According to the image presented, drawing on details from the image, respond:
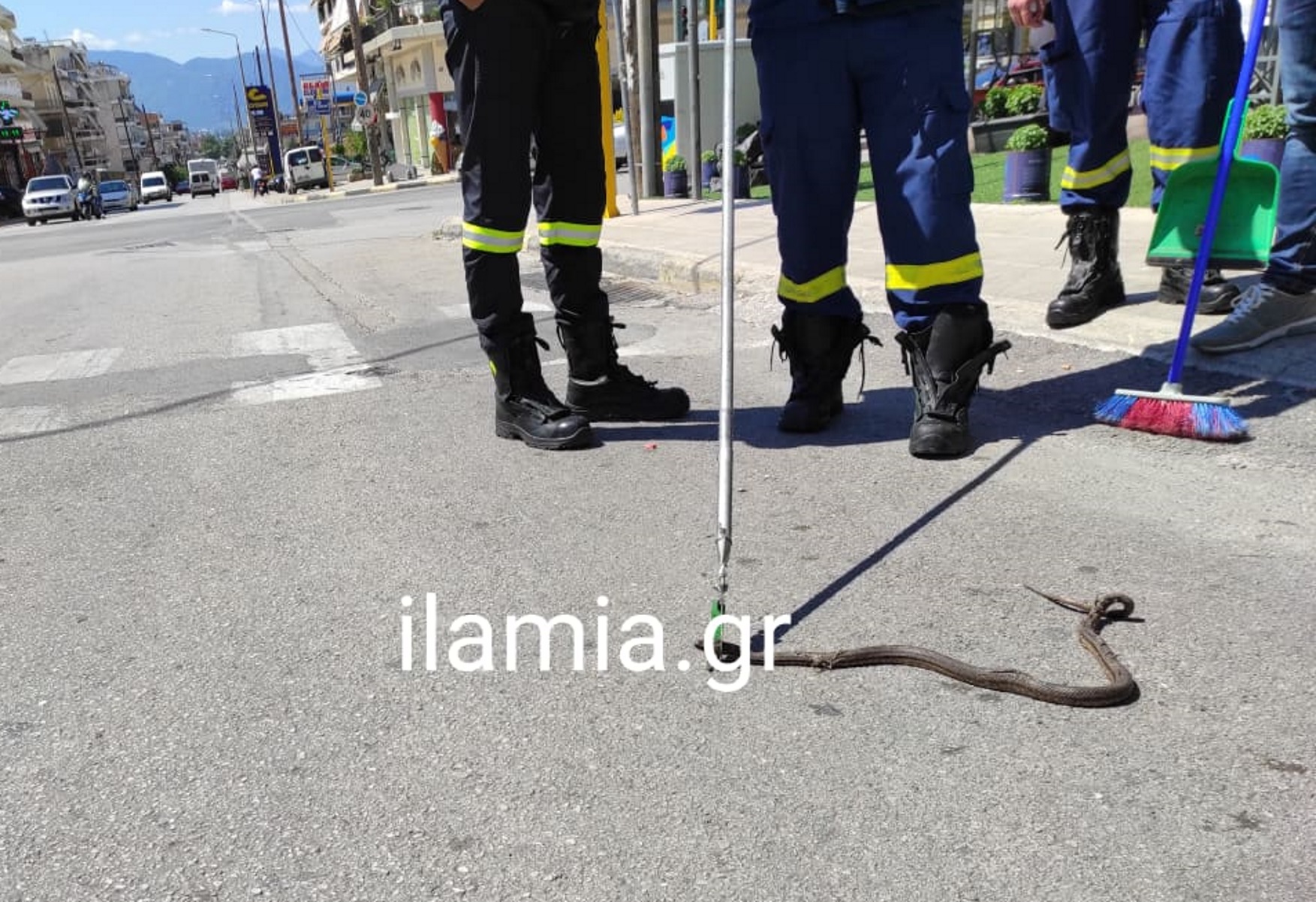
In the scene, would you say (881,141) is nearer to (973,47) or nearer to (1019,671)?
(1019,671)

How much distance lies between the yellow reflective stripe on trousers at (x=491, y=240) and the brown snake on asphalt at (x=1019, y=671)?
5.59ft

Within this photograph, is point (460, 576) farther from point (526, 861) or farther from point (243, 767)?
point (526, 861)

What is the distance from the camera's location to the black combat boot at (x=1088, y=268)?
13.3 ft

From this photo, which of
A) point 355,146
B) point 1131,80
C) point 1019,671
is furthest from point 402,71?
point 1019,671

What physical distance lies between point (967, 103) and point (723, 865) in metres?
2.29

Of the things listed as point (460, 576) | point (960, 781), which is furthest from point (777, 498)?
point (960, 781)

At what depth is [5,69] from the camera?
63250 millimetres

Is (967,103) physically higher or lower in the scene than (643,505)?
higher

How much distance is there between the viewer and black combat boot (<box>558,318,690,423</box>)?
362 cm

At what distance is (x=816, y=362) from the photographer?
3369mm

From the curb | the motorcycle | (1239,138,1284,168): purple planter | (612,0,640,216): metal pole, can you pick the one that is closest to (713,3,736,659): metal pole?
(1239,138,1284,168): purple planter

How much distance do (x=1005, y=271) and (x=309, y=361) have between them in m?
3.41

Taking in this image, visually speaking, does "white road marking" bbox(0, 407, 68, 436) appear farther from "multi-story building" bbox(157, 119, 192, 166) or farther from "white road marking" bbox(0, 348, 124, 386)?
"multi-story building" bbox(157, 119, 192, 166)

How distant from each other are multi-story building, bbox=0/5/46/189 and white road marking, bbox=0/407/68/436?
61054mm
